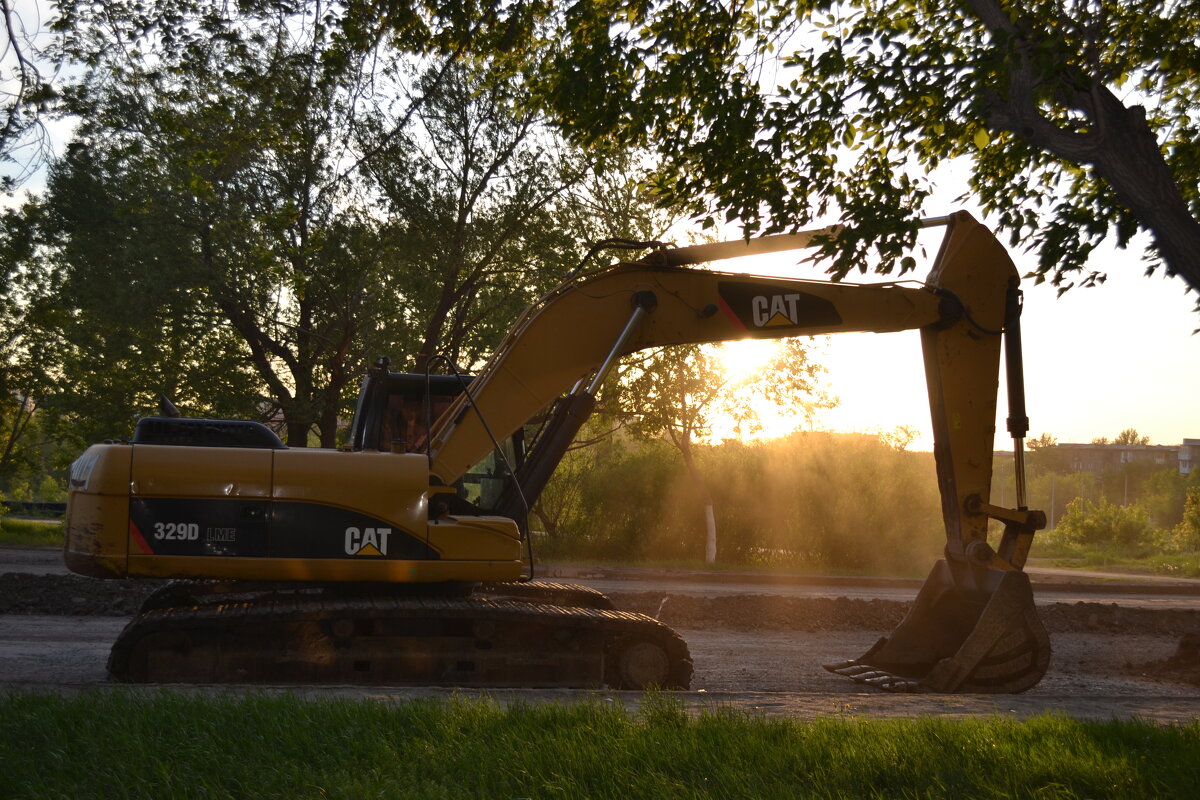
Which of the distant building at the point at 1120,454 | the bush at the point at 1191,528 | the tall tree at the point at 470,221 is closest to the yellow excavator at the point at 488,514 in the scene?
the tall tree at the point at 470,221

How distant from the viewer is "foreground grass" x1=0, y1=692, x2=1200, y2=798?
456 cm

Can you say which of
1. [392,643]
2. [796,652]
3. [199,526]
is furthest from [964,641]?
[199,526]

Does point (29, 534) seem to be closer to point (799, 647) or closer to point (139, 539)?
point (139, 539)

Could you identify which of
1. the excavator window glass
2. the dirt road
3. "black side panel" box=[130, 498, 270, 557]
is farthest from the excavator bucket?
"black side panel" box=[130, 498, 270, 557]

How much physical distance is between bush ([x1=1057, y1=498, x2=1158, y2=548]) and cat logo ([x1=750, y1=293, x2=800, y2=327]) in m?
38.6

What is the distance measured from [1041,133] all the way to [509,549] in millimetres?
4682

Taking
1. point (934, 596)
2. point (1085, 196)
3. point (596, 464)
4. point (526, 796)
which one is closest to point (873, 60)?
point (1085, 196)

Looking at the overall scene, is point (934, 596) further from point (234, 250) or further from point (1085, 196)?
point (234, 250)

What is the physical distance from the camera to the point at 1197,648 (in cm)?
1062

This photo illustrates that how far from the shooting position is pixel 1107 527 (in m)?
43.8

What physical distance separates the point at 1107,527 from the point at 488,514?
4138 cm

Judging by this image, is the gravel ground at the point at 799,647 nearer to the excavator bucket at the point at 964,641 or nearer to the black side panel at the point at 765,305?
the excavator bucket at the point at 964,641

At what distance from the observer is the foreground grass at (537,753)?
15.0 feet

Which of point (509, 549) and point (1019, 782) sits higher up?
point (509, 549)
